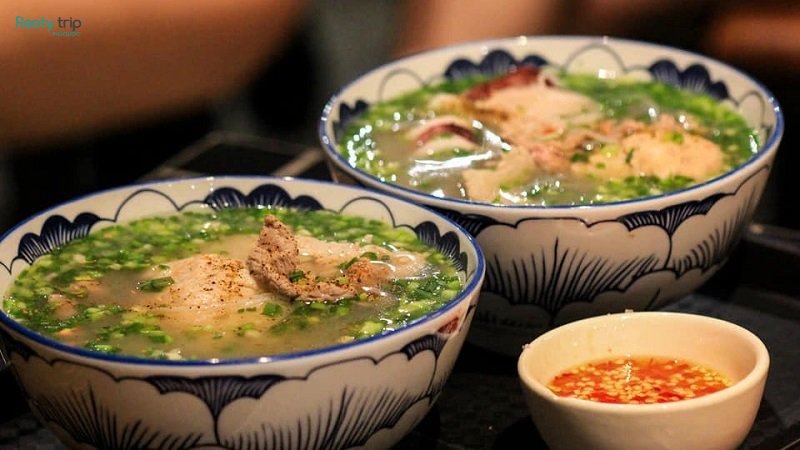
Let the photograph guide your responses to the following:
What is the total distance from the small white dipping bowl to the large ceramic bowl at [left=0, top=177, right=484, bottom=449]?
16 cm

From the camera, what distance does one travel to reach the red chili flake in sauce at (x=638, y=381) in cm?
168

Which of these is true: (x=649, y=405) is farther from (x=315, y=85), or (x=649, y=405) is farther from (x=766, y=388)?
(x=315, y=85)

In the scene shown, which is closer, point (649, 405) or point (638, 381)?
point (649, 405)

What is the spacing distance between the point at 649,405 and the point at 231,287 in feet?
2.04

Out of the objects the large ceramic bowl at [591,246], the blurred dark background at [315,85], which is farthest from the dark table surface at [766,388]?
the blurred dark background at [315,85]

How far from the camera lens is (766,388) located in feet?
6.34

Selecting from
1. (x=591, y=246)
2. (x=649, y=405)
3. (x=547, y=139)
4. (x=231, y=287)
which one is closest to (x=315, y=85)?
(x=547, y=139)

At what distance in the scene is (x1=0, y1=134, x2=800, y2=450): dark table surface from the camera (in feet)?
5.95

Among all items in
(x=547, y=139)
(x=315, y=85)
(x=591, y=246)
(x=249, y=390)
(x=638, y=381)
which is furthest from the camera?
(x=315, y=85)

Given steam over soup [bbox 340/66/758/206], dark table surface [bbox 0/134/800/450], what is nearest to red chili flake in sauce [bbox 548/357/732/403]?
dark table surface [bbox 0/134/800/450]

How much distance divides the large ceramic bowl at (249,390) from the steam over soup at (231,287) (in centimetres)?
8

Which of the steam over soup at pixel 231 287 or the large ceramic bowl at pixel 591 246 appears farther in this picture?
the large ceramic bowl at pixel 591 246

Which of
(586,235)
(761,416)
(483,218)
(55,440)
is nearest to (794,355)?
(761,416)

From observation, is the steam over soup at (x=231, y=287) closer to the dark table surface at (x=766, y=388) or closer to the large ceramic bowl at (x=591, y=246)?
the large ceramic bowl at (x=591, y=246)
